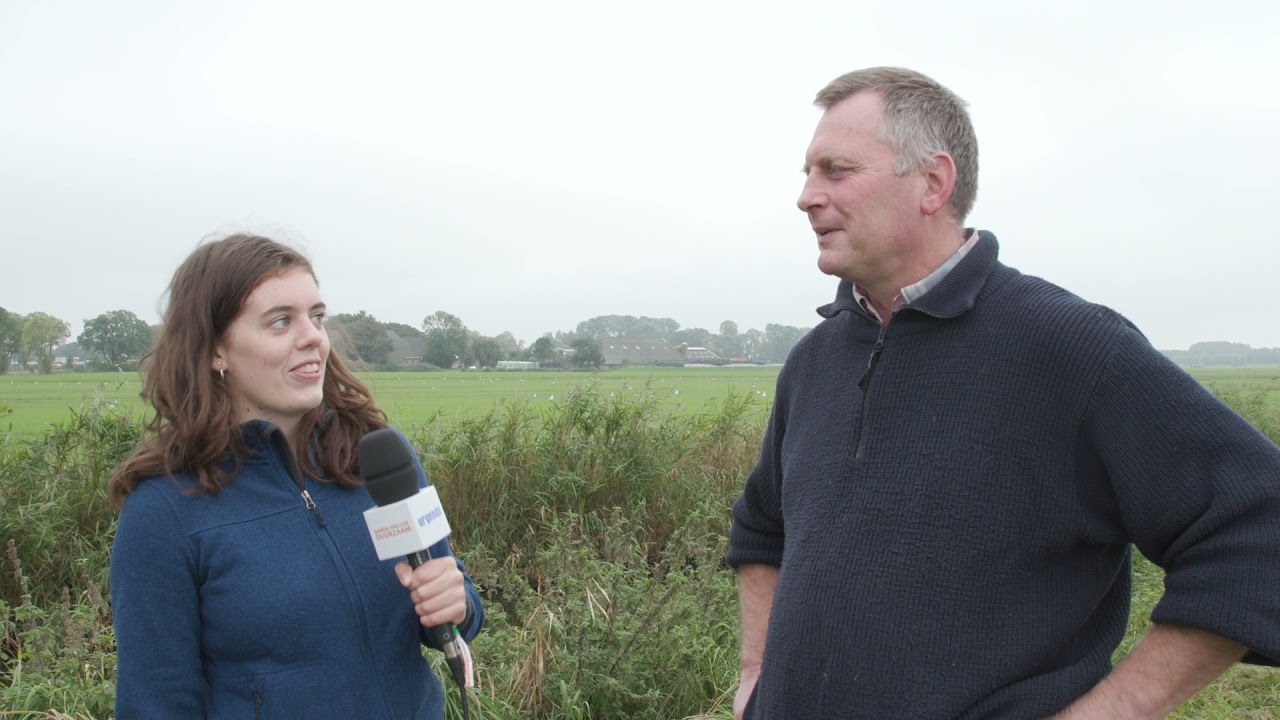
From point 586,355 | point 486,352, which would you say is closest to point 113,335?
point 486,352

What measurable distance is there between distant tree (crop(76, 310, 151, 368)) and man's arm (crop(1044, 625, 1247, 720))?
6148 millimetres

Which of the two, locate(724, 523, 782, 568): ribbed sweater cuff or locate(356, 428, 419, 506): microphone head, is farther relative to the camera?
locate(724, 523, 782, 568): ribbed sweater cuff

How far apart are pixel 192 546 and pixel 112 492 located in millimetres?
285

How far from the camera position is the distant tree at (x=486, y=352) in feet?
66.2

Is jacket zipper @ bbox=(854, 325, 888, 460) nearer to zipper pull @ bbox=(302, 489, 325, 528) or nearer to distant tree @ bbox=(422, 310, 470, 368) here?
zipper pull @ bbox=(302, 489, 325, 528)

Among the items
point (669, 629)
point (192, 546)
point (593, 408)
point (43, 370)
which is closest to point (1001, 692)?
point (192, 546)

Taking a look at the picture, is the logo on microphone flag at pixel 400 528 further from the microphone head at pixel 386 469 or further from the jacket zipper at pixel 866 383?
the jacket zipper at pixel 866 383

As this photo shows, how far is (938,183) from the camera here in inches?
90.7

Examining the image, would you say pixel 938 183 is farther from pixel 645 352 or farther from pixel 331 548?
pixel 645 352

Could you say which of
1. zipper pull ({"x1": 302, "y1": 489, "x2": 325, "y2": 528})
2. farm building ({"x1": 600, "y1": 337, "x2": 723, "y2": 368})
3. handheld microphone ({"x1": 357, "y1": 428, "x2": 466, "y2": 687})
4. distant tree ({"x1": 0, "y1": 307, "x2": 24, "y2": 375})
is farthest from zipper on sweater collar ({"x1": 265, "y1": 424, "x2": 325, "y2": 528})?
farm building ({"x1": 600, "y1": 337, "x2": 723, "y2": 368})

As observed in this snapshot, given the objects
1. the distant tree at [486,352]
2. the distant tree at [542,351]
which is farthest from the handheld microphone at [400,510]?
the distant tree at [542,351]

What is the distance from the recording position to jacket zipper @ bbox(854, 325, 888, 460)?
223cm

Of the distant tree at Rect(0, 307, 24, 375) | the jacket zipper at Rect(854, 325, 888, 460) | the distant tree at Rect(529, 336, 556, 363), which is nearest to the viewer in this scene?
the jacket zipper at Rect(854, 325, 888, 460)

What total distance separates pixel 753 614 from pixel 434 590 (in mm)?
1043
